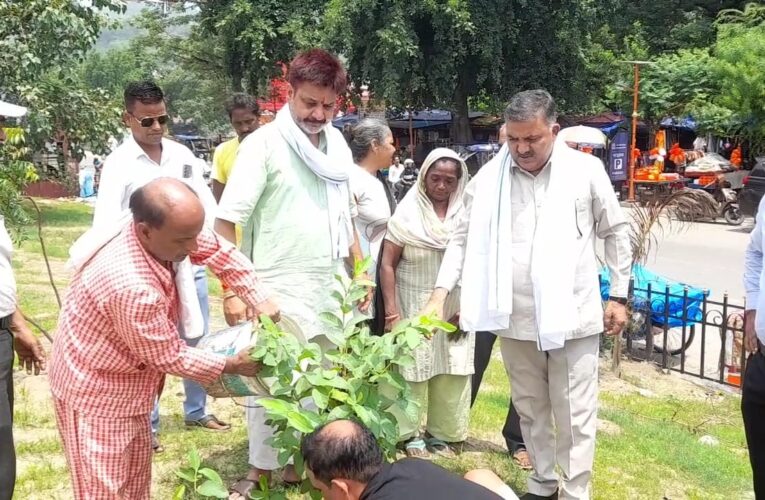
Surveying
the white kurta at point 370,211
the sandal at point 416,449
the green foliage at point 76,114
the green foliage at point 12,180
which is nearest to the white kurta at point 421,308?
the white kurta at point 370,211

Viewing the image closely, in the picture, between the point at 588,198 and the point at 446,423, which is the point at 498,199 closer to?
the point at 588,198

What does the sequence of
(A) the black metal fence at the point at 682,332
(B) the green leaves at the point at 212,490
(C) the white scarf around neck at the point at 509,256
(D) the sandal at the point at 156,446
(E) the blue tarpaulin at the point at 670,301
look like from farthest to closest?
(E) the blue tarpaulin at the point at 670,301
(A) the black metal fence at the point at 682,332
(D) the sandal at the point at 156,446
(C) the white scarf around neck at the point at 509,256
(B) the green leaves at the point at 212,490

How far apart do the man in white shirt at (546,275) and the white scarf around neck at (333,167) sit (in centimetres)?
52

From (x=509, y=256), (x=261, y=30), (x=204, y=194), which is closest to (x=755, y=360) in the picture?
(x=509, y=256)

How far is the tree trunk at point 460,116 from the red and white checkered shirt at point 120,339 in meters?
21.1

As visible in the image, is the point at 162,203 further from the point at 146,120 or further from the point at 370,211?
the point at 370,211

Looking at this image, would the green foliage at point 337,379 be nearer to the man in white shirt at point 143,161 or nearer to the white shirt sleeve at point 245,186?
the white shirt sleeve at point 245,186

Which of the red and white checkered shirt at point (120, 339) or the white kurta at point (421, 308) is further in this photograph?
the white kurta at point (421, 308)

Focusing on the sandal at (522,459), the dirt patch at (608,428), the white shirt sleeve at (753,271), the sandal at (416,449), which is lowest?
the dirt patch at (608,428)

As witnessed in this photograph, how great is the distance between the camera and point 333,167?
3447mm

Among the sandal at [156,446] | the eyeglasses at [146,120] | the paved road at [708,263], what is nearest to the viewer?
the eyeglasses at [146,120]

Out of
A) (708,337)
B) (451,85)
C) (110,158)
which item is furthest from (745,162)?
(110,158)

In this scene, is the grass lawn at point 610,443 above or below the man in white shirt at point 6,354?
below

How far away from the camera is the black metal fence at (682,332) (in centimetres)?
669
